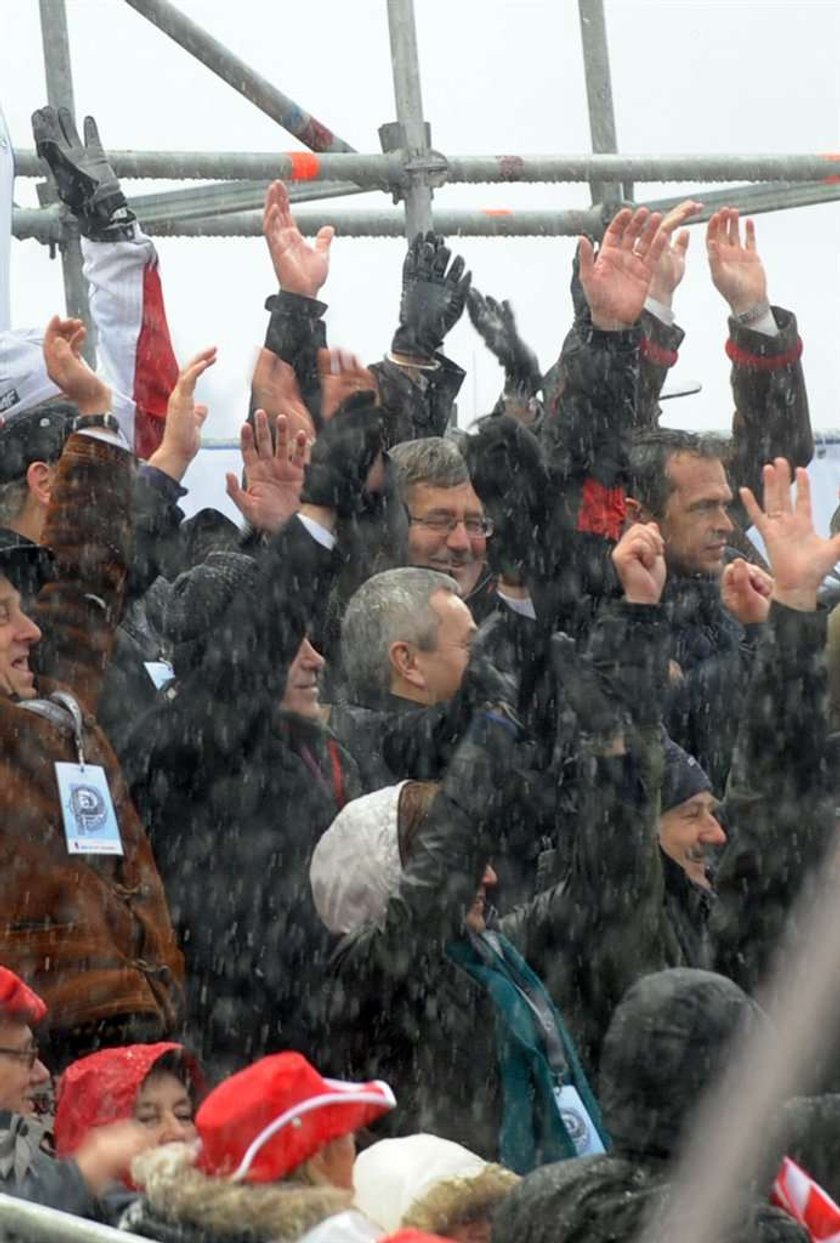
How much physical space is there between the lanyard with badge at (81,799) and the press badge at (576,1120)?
0.84 meters

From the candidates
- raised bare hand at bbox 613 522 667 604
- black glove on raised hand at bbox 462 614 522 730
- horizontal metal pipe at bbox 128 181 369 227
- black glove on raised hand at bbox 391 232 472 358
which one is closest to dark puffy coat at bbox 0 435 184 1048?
black glove on raised hand at bbox 462 614 522 730

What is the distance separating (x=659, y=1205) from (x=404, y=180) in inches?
155

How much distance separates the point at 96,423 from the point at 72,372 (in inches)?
7.2

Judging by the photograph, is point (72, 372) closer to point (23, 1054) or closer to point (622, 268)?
point (622, 268)

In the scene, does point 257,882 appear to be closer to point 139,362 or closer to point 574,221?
point 139,362

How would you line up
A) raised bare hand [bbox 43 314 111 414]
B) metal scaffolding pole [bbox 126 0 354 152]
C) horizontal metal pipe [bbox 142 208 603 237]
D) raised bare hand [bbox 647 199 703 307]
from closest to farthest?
raised bare hand [bbox 43 314 111 414]
raised bare hand [bbox 647 199 703 307]
metal scaffolding pole [bbox 126 0 354 152]
horizontal metal pipe [bbox 142 208 603 237]

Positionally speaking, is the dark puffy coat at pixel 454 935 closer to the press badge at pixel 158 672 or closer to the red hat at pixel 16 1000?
the red hat at pixel 16 1000

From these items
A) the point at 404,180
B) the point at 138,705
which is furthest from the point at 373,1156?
the point at 404,180

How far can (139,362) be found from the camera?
20.4 ft

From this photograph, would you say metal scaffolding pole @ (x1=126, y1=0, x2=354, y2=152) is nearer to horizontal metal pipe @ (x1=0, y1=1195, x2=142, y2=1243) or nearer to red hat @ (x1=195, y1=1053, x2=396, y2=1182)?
red hat @ (x1=195, y1=1053, x2=396, y2=1182)

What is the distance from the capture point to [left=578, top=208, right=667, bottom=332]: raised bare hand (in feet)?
18.8

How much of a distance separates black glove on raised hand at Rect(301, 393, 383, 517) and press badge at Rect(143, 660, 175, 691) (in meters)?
0.56

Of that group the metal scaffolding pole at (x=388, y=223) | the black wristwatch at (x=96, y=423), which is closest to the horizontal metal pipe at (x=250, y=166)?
the metal scaffolding pole at (x=388, y=223)

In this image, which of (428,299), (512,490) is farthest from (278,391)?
(512,490)
